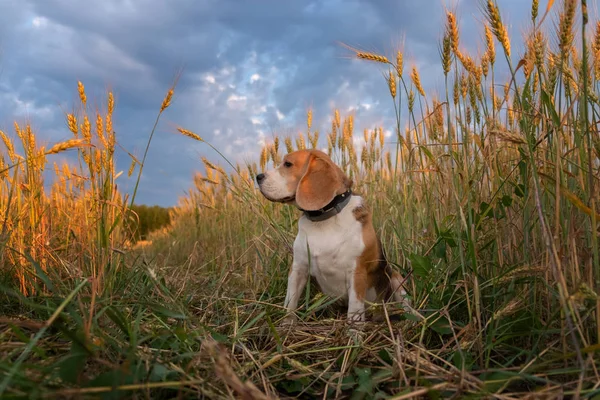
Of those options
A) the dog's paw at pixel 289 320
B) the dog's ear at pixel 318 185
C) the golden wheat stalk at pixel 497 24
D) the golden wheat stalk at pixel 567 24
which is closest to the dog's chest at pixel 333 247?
the dog's ear at pixel 318 185

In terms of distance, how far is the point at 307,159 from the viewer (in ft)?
10.6

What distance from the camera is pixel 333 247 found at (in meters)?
3.00

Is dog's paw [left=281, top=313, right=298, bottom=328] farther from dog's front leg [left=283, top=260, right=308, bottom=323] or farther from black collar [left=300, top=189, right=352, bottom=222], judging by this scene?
black collar [left=300, top=189, right=352, bottom=222]

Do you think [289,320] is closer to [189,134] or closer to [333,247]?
[333,247]

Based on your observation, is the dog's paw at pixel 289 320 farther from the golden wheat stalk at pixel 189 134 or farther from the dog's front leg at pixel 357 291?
the golden wheat stalk at pixel 189 134

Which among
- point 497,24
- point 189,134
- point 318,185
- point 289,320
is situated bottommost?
point 289,320

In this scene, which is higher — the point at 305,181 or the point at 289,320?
the point at 305,181

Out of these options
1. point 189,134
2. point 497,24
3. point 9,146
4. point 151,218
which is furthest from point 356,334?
point 151,218

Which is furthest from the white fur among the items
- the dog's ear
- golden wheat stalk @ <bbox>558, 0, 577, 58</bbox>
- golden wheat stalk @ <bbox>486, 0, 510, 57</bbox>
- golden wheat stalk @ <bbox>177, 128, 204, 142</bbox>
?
golden wheat stalk @ <bbox>558, 0, 577, 58</bbox>

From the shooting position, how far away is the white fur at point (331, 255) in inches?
118

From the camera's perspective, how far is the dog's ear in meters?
3.04

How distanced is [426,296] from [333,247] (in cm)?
67

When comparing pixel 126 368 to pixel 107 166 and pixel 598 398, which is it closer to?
pixel 598 398

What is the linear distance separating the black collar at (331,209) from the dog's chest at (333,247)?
0.03m
